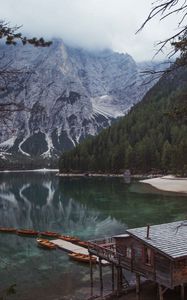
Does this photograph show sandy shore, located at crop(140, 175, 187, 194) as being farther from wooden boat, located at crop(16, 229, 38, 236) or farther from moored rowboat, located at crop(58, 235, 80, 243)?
moored rowboat, located at crop(58, 235, 80, 243)

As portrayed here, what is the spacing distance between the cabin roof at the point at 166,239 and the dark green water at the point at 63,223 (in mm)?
9255

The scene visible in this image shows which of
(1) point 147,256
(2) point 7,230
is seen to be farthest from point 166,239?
(2) point 7,230

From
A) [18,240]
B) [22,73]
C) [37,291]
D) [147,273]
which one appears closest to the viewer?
→ [22,73]

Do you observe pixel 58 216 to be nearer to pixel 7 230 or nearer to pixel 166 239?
Result: pixel 7 230

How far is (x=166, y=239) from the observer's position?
32281mm

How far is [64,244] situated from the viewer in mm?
58938

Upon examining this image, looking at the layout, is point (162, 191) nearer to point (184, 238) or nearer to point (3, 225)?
point (3, 225)

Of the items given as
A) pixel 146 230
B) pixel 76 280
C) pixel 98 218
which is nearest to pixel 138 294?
pixel 146 230

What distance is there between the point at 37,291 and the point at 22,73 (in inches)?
1230

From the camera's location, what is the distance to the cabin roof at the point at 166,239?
30145 mm

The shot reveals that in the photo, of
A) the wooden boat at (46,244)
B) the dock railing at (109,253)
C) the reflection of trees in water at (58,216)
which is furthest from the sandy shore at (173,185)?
the dock railing at (109,253)

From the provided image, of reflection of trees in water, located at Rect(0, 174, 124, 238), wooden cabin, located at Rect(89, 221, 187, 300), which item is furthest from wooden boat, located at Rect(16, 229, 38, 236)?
wooden cabin, located at Rect(89, 221, 187, 300)

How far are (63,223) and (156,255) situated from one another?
5218 centimetres

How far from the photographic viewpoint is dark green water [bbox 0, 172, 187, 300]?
4147cm
